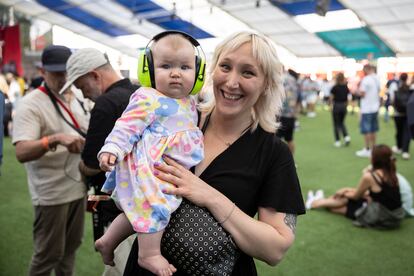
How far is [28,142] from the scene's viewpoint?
229 cm

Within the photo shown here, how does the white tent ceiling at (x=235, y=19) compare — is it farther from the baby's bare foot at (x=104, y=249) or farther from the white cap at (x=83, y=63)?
the baby's bare foot at (x=104, y=249)

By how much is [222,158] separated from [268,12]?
13.6m

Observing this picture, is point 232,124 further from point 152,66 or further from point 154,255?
point 154,255

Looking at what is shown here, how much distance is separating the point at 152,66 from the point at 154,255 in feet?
2.20

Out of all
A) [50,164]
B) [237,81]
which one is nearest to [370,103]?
[50,164]

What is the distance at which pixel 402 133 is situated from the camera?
778 cm

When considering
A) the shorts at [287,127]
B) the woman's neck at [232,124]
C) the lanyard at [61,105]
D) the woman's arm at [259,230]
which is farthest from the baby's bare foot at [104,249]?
the shorts at [287,127]

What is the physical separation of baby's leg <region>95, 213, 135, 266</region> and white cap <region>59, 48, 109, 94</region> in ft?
3.44

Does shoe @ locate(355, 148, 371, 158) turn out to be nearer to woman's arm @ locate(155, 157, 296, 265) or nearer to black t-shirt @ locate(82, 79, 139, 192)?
black t-shirt @ locate(82, 79, 139, 192)

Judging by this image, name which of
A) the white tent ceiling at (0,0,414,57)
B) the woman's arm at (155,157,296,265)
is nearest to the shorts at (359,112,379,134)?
the white tent ceiling at (0,0,414,57)

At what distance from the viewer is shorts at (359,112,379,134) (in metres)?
7.40

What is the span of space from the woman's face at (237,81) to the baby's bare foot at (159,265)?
1.87ft

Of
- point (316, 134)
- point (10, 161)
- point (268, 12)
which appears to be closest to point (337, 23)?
point (268, 12)

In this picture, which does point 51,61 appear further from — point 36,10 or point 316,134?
point 36,10
